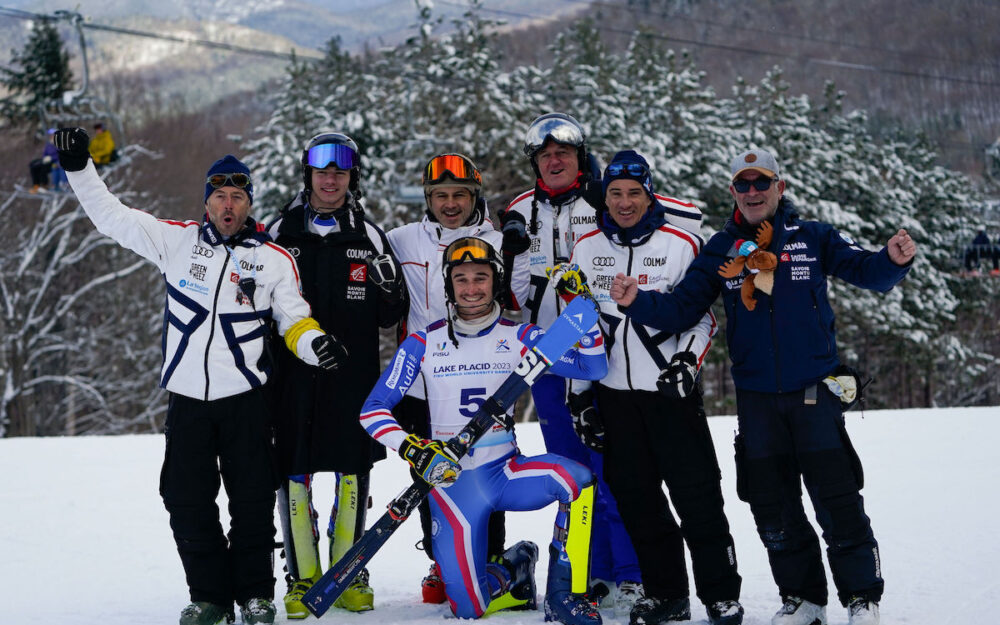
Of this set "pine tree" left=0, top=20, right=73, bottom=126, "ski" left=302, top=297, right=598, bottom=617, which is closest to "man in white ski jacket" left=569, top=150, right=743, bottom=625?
"ski" left=302, top=297, right=598, bottom=617

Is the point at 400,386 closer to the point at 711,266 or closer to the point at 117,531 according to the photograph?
the point at 711,266

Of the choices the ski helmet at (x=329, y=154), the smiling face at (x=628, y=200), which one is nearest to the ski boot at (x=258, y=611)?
the ski helmet at (x=329, y=154)

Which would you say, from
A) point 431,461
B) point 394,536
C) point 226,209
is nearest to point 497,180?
point 394,536

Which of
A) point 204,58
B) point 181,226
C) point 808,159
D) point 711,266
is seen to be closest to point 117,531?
point 181,226

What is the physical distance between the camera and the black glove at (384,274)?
4531 millimetres

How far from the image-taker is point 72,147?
172 inches

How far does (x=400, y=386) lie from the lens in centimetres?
447

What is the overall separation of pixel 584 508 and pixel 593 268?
1.11 m


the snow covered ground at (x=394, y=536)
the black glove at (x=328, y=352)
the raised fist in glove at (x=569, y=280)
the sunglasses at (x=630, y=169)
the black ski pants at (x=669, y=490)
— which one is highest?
the sunglasses at (x=630, y=169)

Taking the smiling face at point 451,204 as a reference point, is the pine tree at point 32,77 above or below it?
above

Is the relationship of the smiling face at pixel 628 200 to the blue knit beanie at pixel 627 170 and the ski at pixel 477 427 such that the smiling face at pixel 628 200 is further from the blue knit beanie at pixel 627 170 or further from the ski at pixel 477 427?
the ski at pixel 477 427

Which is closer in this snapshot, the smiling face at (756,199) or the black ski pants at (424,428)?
the smiling face at (756,199)

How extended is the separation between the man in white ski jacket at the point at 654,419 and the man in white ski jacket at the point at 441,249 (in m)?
0.38

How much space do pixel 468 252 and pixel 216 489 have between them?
1.55 m
